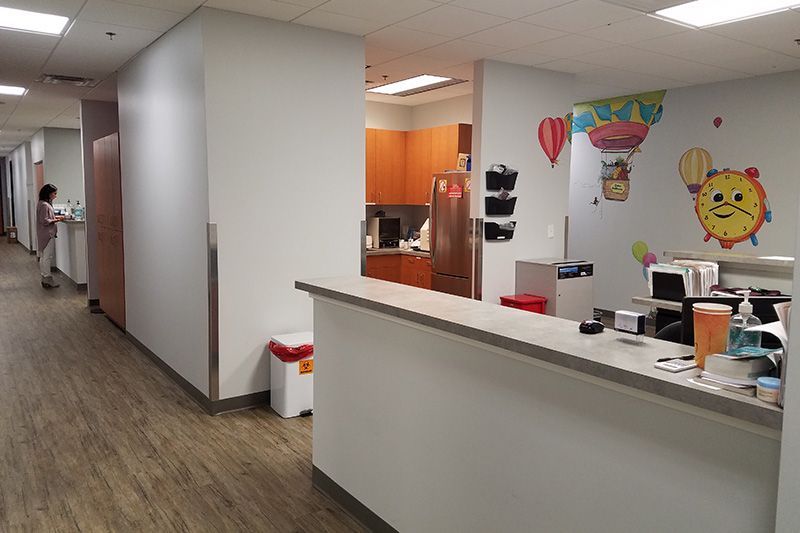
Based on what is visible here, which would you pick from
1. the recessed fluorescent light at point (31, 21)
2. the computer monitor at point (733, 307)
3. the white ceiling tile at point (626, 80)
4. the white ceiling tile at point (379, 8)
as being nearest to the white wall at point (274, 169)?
the white ceiling tile at point (379, 8)

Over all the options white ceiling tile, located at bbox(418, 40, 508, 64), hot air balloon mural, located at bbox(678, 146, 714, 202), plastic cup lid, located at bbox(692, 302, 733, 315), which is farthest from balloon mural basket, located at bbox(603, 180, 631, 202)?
plastic cup lid, located at bbox(692, 302, 733, 315)

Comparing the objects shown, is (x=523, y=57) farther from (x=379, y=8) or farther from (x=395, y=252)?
(x=395, y=252)

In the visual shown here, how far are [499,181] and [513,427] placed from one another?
152 inches

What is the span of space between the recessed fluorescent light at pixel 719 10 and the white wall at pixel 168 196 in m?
3.22

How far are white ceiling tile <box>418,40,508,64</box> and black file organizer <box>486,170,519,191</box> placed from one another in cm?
102

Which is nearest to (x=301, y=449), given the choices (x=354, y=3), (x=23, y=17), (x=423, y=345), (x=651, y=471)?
(x=423, y=345)

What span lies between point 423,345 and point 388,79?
4518 mm

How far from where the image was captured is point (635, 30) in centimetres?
446

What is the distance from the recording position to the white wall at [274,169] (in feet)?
13.5

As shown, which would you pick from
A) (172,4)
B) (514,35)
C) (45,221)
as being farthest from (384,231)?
(45,221)

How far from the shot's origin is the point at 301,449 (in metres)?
3.72

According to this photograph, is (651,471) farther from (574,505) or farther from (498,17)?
(498,17)

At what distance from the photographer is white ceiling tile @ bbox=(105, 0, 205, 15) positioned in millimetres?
3855

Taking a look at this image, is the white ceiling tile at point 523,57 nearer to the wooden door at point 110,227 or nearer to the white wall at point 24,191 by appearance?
the wooden door at point 110,227
